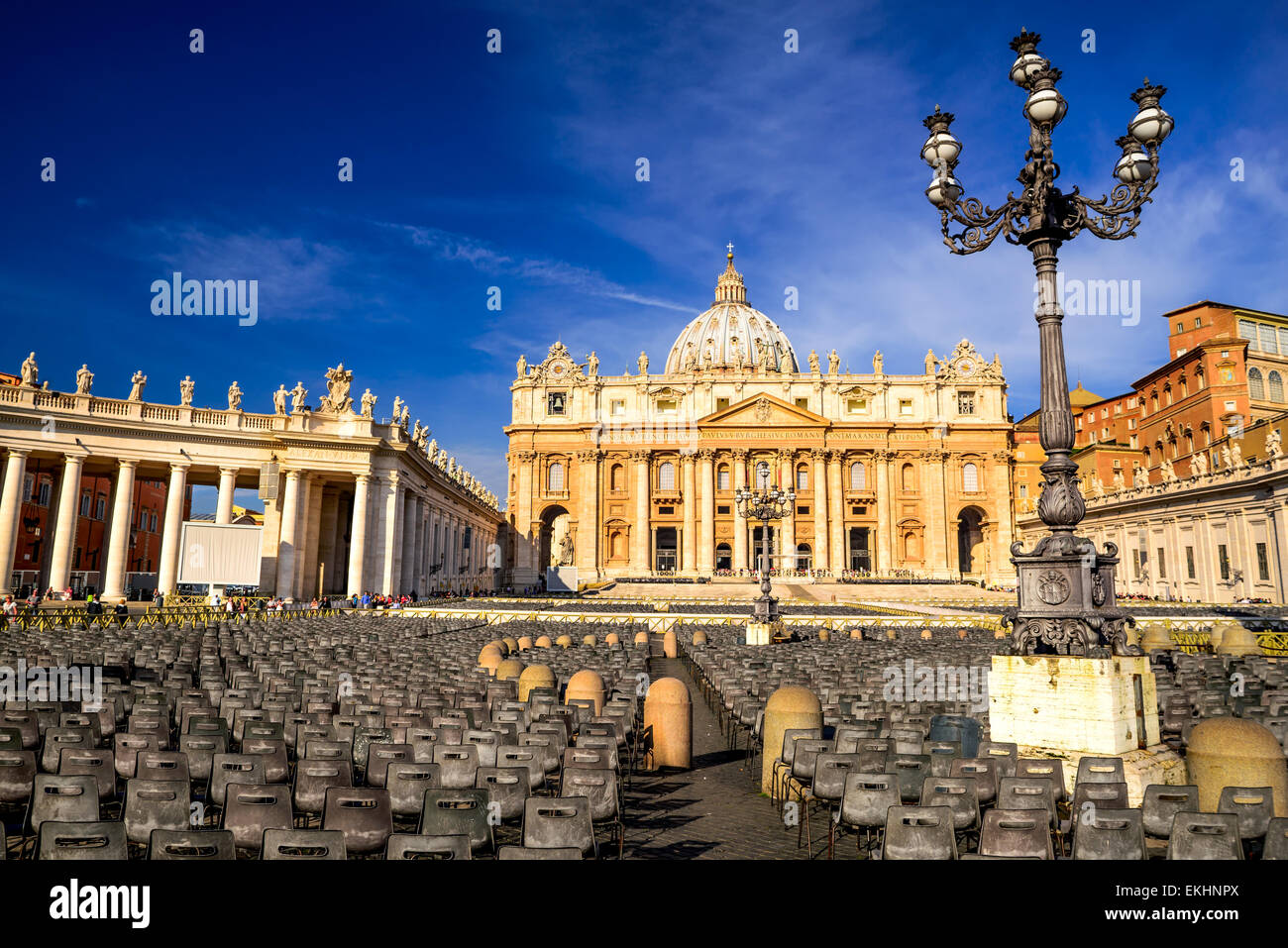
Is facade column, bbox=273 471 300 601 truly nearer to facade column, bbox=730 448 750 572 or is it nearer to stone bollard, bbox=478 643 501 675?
stone bollard, bbox=478 643 501 675

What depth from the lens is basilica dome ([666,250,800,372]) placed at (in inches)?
5182

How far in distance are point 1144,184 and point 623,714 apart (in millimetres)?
9986

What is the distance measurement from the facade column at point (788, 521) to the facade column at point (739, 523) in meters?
3.80

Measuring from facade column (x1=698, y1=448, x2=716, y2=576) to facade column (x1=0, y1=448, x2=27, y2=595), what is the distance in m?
57.7

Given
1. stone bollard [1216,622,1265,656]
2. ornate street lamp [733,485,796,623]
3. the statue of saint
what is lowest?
stone bollard [1216,622,1265,656]

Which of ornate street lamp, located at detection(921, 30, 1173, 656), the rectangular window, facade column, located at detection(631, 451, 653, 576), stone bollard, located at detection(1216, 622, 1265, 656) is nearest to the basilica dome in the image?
facade column, located at detection(631, 451, 653, 576)

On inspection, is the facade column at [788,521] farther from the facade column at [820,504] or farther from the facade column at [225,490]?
the facade column at [225,490]

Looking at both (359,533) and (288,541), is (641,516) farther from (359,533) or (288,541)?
(288,541)

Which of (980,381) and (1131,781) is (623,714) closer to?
(1131,781)

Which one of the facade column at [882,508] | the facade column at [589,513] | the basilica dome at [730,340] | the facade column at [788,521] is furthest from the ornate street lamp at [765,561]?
the basilica dome at [730,340]

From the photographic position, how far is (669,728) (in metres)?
11.7

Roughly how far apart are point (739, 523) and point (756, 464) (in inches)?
263

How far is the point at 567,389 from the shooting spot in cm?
8988
